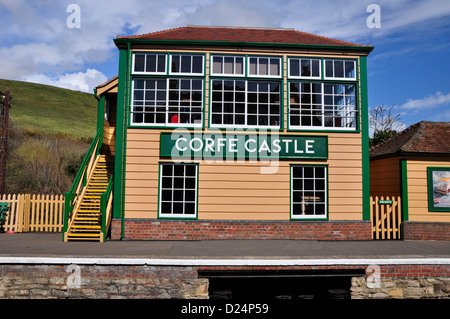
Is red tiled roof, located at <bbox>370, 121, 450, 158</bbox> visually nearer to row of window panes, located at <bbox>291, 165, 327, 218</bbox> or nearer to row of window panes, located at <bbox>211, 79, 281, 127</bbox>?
row of window panes, located at <bbox>291, 165, 327, 218</bbox>

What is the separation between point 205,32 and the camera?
11.8m

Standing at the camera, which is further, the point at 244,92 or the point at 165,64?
the point at 244,92

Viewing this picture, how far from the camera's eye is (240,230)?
A: 33.4 ft

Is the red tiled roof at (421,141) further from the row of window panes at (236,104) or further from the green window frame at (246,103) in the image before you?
the green window frame at (246,103)

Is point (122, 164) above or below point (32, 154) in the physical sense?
below

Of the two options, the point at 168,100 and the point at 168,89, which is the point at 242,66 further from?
the point at 168,100

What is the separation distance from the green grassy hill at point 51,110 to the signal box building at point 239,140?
2552 centimetres

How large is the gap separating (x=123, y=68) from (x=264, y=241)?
22.9 feet

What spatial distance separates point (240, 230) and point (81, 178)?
A: 555 centimetres

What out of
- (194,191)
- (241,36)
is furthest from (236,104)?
(194,191)

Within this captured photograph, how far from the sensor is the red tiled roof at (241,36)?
35.8ft

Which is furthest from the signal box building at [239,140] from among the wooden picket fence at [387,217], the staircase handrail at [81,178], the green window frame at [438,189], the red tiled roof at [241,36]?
the green window frame at [438,189]
